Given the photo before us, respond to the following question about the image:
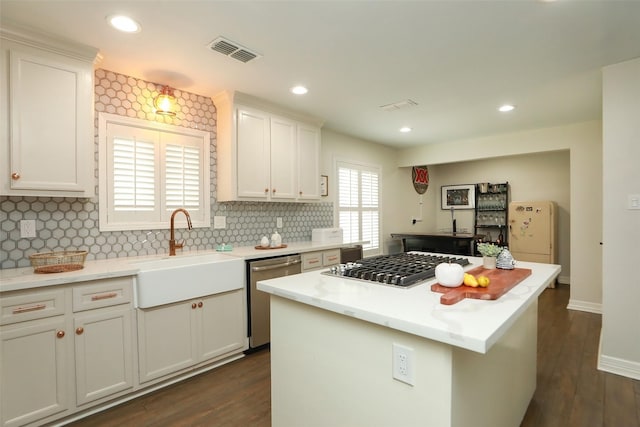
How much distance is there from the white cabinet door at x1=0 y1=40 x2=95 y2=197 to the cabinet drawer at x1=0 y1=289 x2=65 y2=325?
69 cm

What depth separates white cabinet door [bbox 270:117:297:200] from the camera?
3.53 metres

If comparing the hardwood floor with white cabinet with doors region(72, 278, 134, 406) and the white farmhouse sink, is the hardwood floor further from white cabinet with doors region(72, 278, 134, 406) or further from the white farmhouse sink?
the white farmhouse sink

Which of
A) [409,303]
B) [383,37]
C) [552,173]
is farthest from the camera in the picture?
[552,173]

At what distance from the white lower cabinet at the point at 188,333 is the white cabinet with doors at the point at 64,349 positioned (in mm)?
111

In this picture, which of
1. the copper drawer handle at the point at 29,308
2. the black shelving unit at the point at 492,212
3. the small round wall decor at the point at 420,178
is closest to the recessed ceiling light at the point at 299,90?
the copper drawer handle at the point at 29,308

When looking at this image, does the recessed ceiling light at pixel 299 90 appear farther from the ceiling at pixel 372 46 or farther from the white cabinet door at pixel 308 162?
the white cabinet door at pixel 308 162

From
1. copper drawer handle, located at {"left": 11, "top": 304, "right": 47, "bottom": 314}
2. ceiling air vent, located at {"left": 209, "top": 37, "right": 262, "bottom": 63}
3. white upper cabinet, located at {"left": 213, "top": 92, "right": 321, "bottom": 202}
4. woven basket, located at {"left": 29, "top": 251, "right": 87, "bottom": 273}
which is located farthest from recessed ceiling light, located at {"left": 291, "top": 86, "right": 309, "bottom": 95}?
copper drawer handle, located at {"left": 11, "top": 304, "right": 47, "bottom": 314}

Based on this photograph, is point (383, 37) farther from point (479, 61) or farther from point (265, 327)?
point (265, 327)

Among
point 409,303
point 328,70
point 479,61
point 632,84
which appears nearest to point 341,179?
point 328,70

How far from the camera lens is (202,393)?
2.32m

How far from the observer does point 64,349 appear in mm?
1944

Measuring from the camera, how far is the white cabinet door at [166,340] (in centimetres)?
228

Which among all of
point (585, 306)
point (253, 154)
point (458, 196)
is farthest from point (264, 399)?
point (458, 196)

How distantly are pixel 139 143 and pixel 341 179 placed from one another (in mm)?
2800
